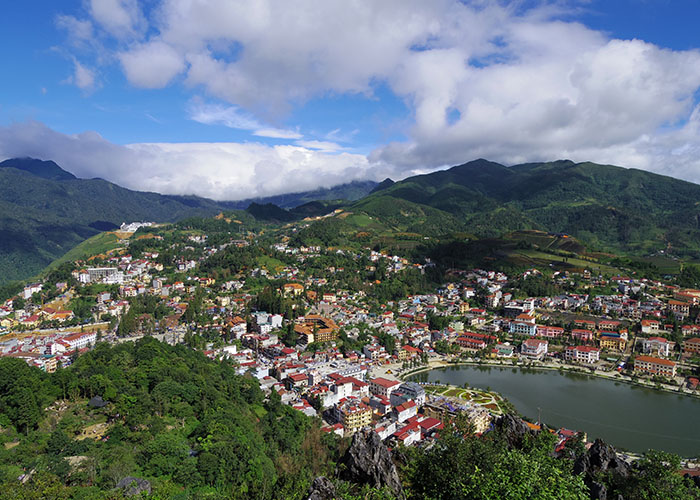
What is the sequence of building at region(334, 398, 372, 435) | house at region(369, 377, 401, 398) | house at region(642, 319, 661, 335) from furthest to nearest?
house at region(642, 319, 661, 335) < house at region(369, 377, 401, 398) < building at region(334, 398, 372, 435)

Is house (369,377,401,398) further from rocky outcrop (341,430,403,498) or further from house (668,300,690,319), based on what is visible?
house (668,300,690,319)

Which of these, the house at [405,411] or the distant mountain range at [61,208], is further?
the distant mountain range at [61,208]

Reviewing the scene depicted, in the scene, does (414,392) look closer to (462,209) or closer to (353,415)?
(353,415)

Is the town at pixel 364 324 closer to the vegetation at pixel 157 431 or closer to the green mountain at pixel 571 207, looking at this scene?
the vegetation at pixel 157 431

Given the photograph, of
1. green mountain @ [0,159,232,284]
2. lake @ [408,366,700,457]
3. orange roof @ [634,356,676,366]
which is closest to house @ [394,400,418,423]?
lake @ [408,366,700,457]

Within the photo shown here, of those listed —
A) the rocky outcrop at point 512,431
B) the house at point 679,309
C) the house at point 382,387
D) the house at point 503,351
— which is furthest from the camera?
the house at point 679,309

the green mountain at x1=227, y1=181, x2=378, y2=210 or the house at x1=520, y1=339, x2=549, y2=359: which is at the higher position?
the green mountain at x1=227, y1=181, x2=378, y2=210

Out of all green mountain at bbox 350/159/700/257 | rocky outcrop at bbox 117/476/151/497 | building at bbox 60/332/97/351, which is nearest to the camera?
rocky outcrop at bbox 117/476/151/497

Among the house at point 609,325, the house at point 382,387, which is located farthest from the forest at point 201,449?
the house at point 609,325
